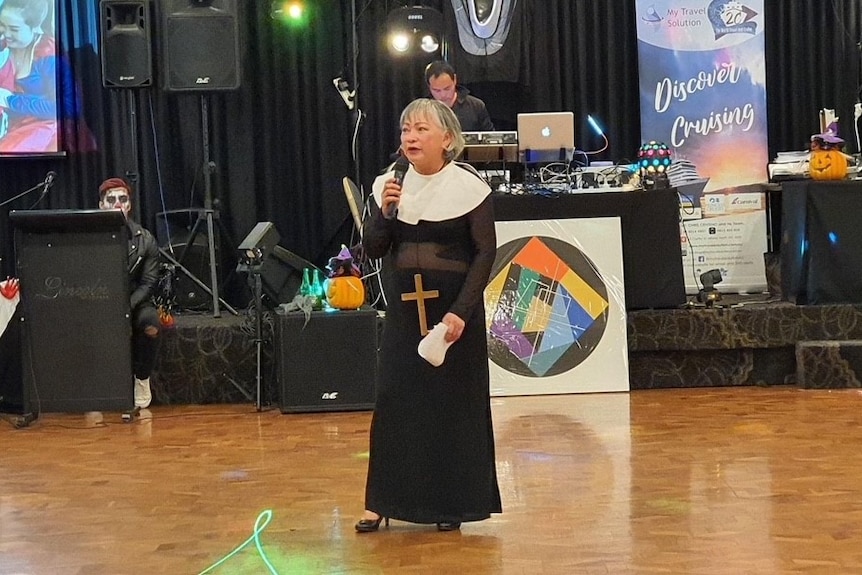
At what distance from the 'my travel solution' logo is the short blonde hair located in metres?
2.68

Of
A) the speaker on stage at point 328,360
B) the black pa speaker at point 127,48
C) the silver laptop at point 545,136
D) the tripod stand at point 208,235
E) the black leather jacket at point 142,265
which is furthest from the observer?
the black pa speaker at point 127,48

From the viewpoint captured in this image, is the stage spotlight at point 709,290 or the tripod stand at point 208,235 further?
the tripod stand at point 208,235

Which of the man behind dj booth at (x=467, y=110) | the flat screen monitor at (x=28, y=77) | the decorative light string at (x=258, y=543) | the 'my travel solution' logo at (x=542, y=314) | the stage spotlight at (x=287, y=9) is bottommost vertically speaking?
the decorative light string at (x=258, y=543)

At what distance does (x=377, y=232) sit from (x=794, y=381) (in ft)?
12.2

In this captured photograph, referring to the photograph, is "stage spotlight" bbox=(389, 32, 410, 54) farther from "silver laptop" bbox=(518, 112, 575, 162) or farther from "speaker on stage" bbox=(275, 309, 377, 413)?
"speaker on stage" bbox=(275, 309, 377, 413)

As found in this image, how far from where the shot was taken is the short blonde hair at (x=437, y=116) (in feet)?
11.1

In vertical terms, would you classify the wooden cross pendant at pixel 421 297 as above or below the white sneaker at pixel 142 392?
above

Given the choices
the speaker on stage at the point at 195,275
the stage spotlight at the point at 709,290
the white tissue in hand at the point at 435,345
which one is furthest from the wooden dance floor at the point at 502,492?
the speaker on stage at the point at 195,275

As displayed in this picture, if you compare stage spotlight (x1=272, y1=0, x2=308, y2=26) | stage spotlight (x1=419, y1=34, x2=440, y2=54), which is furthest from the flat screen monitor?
stage spotlight (x1=419, y1=34, x2=440, y2=54)

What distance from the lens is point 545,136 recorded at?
21.1 ft

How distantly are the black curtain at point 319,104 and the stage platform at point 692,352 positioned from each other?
1672 mm

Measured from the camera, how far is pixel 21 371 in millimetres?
5711

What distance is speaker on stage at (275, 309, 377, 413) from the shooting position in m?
5.82

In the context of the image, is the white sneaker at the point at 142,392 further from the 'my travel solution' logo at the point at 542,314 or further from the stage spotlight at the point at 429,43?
the stage spotlight at the point at 429,43
